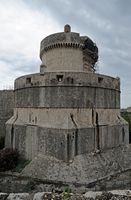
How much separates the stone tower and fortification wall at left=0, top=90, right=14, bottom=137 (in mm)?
2511

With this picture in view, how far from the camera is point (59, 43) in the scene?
13578 mm

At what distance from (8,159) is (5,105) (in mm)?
5588

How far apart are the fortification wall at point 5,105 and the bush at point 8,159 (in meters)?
4.38

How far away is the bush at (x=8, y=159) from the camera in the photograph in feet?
33.7

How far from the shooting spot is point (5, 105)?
1530 cm

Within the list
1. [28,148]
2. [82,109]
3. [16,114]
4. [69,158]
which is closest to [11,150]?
[28,148]

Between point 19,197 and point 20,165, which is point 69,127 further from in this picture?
point 19,197

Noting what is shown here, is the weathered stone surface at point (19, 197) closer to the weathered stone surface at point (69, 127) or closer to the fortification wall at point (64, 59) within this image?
the weathered stone surface at point (69, 127)

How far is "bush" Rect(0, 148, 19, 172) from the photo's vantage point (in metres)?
10.3

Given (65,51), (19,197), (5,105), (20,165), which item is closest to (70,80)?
(65,51)

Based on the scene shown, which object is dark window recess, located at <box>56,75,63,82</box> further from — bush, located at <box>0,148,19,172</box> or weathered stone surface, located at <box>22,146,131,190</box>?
bush, located at <box>0,148,19,172</box>

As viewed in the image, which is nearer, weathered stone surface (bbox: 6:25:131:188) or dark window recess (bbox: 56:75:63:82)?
weathered stone surface (bbox: 6:25:131:188)

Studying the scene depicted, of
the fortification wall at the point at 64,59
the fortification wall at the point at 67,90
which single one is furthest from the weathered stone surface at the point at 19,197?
the fortification wall at the point at 64,59

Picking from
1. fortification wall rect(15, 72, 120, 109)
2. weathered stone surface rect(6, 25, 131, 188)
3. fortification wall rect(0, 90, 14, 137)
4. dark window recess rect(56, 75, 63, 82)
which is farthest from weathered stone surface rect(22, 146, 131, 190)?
fortification wall rect(0, 90, 14, 137)
